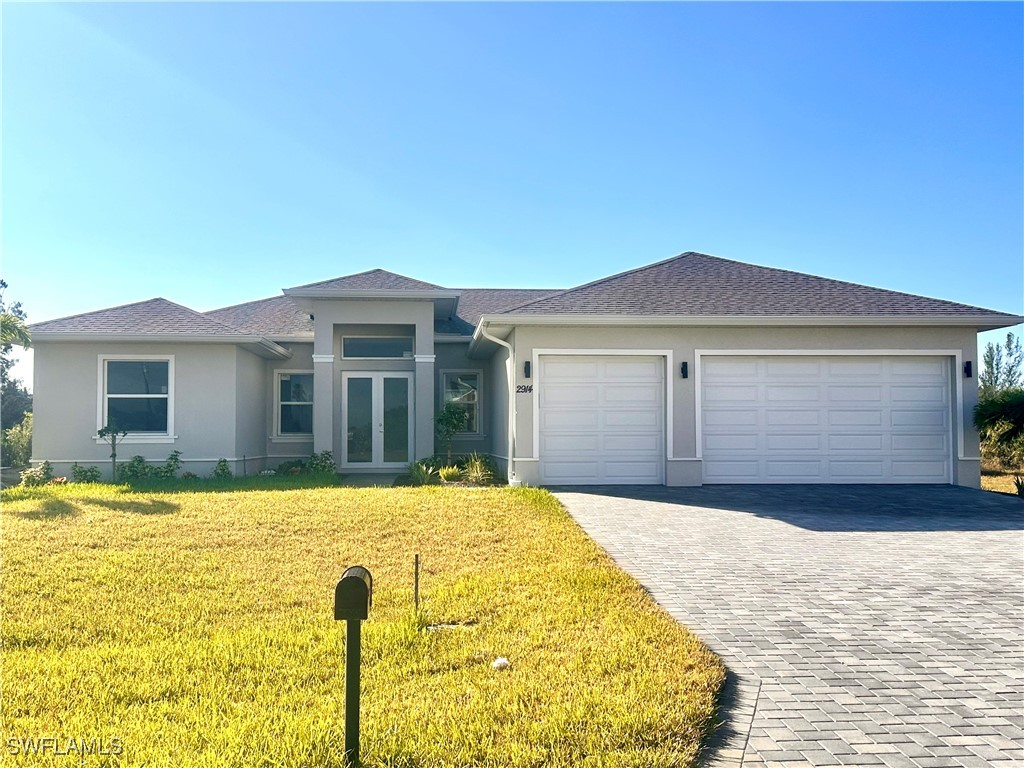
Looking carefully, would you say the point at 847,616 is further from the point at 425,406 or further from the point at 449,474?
the point at 425,406

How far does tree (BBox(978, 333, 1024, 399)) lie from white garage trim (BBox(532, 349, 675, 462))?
17145 mm

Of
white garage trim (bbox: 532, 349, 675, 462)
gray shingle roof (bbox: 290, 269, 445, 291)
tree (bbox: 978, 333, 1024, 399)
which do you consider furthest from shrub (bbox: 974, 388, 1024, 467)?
tree (bbox: 978, 333, 1024, 399)

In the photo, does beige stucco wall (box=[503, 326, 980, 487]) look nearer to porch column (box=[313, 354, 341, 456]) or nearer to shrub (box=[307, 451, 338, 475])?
Result: shrub (box=[307, 451, 338, 475])

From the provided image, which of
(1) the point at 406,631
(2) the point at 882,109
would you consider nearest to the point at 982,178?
(2) the point at 882,109

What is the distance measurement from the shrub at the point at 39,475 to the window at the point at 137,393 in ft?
4.86

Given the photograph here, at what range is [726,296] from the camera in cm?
1335

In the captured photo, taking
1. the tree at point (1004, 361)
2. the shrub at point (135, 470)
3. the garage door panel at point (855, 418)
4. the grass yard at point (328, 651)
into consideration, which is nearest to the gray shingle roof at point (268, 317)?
the shrub at point (135, 470)

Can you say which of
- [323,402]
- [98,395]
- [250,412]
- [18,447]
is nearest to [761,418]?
[323,402]

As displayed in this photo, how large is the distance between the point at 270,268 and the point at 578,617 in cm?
1803

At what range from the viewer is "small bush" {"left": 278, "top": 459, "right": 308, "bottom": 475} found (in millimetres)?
15641

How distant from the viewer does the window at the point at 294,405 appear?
17656 mm

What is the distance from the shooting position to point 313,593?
6023mm

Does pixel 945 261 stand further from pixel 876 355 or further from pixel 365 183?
pixel 365 183

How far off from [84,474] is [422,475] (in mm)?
7422
